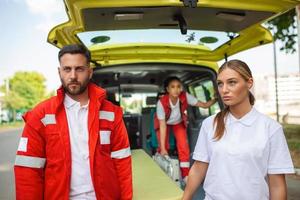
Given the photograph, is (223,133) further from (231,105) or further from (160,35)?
(160,35)

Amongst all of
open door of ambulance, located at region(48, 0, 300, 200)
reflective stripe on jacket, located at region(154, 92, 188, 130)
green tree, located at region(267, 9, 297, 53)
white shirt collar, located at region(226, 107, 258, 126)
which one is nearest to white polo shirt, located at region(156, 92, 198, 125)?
reflective stripe on jacket, located at region(154, 92, 188, 130)

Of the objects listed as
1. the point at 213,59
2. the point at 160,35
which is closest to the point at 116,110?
the point at 160,35

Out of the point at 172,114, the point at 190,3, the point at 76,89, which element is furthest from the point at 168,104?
the point at 76,89

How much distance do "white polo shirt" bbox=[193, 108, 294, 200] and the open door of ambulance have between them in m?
0.53

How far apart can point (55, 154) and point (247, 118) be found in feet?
Result: 3.41

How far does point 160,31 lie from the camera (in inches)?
153

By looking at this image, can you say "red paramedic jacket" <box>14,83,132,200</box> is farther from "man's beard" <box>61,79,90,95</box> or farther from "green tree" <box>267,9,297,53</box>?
"green tree" <box>267,9,297,53</box>

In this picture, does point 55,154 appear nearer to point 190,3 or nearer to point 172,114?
point 190,3

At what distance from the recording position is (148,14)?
3156mm

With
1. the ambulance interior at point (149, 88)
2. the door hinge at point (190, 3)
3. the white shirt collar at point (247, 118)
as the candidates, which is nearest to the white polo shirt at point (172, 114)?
the ambulance interior at point (149, 88)

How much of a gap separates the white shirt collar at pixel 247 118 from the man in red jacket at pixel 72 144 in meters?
0.63

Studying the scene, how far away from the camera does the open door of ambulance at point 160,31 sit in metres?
2.82

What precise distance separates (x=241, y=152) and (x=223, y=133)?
16cm

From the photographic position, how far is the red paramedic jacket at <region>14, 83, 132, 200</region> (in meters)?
2.23
